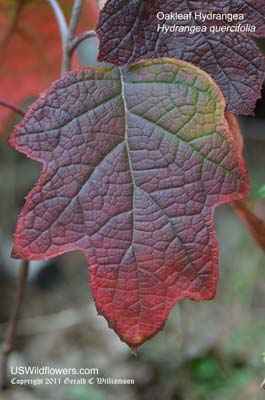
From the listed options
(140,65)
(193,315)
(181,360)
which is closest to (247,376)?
(181,360)

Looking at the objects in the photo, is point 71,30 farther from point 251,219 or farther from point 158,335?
point 158,335

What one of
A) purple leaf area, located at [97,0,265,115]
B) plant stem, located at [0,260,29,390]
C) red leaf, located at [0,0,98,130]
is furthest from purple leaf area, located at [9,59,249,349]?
red leaf, located at [0,0,98,130]

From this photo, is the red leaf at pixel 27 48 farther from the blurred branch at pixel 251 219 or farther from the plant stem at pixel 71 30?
the blurred branch at pixel 251 219

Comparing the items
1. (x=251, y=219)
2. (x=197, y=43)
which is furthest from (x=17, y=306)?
(x=197, y=43)

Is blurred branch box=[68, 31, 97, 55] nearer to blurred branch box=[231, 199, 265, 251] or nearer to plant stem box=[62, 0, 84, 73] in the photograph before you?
plant stem box=[62, 0, 84, 73]

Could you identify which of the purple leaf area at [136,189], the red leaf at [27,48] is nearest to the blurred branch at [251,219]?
the purple leaf area at [136,189]

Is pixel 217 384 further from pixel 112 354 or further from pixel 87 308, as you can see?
pixel 87 308
